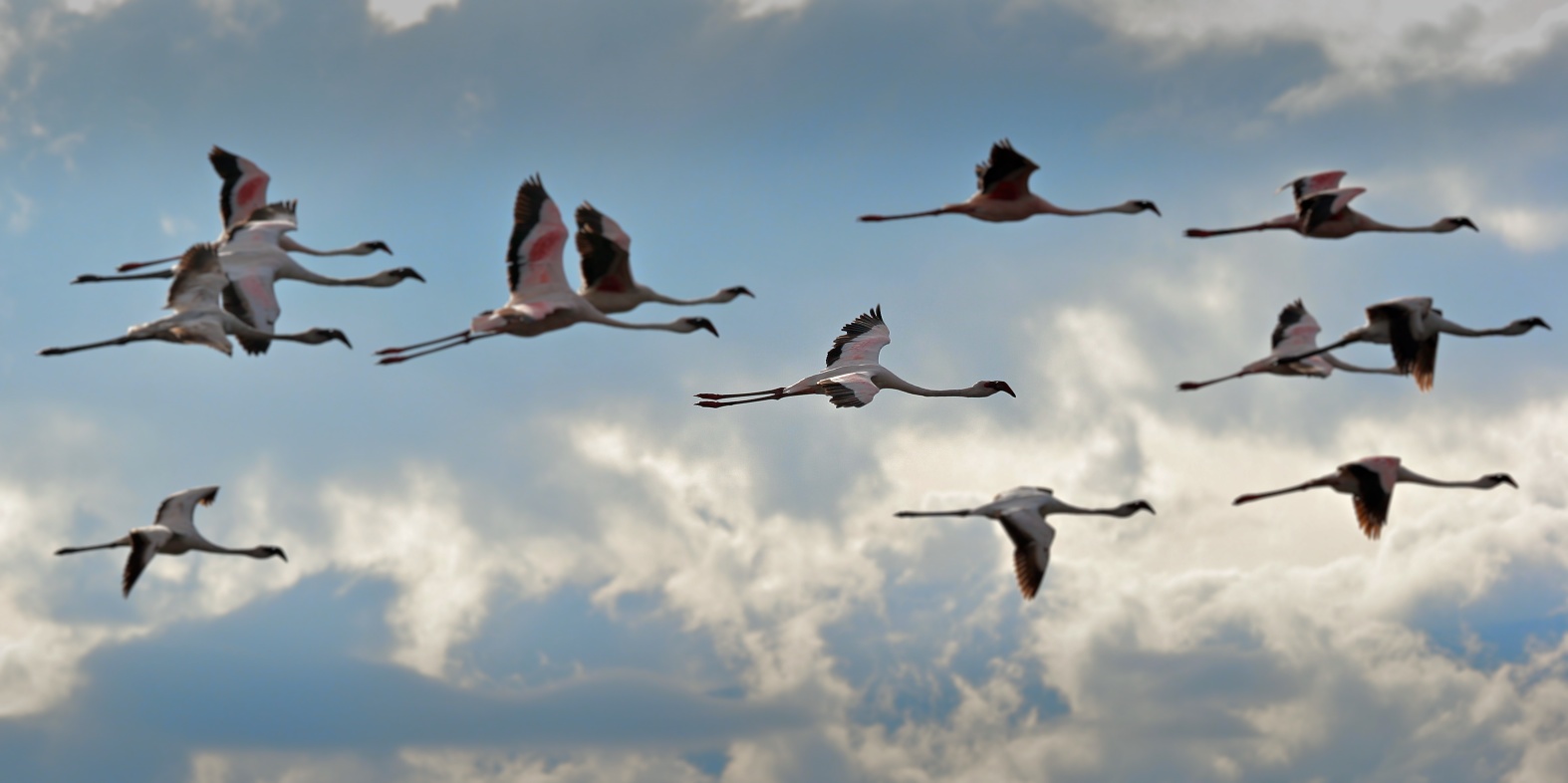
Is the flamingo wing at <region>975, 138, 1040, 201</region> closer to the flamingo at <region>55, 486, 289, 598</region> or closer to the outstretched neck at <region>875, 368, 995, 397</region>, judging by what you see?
the outstretched neck at <region>875, 368, 995, 397</region>

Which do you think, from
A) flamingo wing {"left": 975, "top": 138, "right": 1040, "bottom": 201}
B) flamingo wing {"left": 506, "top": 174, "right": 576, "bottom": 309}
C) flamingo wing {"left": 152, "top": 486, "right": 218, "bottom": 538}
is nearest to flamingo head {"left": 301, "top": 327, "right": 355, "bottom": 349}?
flamingo wing {"left": 152, "top": 486, "right": 218, "bottom": 538}

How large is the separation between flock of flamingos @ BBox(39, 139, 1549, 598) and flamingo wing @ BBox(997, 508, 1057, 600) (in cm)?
2

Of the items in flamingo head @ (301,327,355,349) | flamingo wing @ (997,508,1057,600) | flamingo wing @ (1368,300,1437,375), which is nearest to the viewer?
flamingo wing @ (997,508,1057,600)

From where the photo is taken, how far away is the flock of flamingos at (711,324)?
3206cm

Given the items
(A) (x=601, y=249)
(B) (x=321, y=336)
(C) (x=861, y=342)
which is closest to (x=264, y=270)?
(B) (x=321, y=336)

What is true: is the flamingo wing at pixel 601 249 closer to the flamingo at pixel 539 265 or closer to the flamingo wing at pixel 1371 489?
the flamingo at pixel 539 265

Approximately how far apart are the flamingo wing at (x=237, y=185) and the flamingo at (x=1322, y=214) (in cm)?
2197

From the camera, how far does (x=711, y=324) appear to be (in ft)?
121

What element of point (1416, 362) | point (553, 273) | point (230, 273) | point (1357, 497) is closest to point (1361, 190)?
point (1416, 362)

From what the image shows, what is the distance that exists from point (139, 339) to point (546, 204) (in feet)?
27.2

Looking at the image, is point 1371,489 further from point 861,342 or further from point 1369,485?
point 861,342

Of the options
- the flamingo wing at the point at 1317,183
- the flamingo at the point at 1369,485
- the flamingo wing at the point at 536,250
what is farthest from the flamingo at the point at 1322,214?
the flamingo wing at the point at 536,250

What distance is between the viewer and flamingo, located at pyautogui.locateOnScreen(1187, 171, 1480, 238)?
120ft

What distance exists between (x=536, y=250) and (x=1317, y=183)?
16.1 metres
